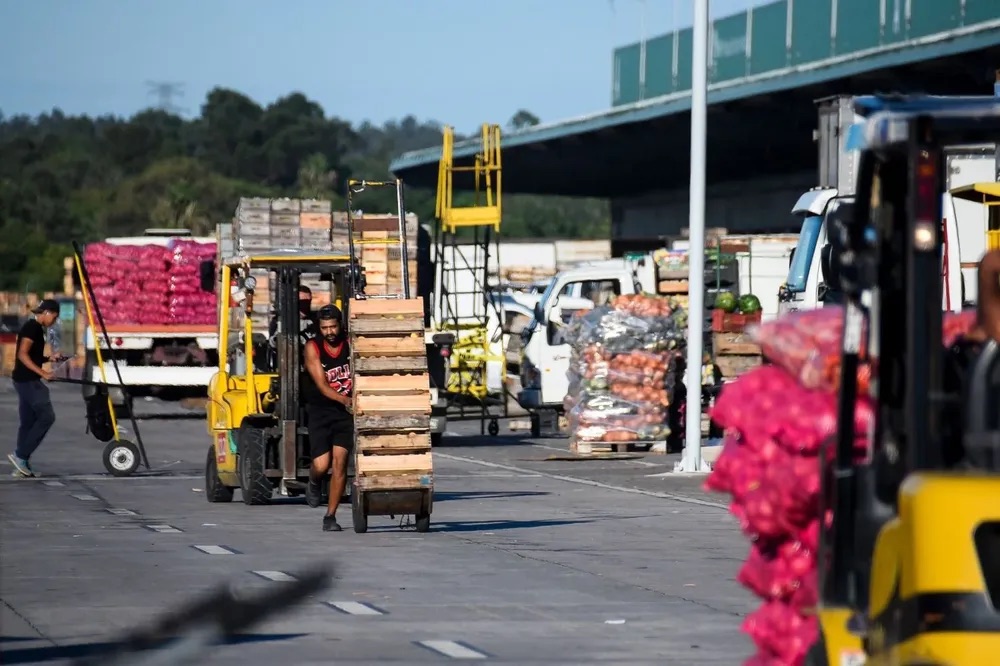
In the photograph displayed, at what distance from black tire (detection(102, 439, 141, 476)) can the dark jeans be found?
2.45ft

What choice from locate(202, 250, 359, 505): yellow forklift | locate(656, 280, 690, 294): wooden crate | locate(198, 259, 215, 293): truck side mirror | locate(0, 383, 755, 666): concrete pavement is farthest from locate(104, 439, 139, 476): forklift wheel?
locate(656, 280, 690, 294): wooden crate

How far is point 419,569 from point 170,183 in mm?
131137

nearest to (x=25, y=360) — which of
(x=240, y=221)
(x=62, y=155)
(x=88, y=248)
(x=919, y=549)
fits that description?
(x=240, y=221)

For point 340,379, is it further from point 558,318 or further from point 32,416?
point 558,318

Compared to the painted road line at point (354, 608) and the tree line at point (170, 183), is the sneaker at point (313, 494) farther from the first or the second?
the tree line at point (170, 183)

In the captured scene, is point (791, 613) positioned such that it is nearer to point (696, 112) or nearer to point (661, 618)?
point (661, 618)

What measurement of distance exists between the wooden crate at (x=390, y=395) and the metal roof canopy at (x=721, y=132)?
13.1 metres

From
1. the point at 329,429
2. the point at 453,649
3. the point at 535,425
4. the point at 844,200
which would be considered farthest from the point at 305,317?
the point at 535,425

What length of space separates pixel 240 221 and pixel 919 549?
1083 inches

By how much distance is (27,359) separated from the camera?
2366 cm

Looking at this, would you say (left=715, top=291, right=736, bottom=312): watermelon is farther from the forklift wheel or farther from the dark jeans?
the dark jeans

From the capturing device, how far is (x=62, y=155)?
547 ft

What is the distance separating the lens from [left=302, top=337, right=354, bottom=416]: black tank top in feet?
56.9

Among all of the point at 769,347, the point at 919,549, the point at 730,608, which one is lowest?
the point at 730,608
